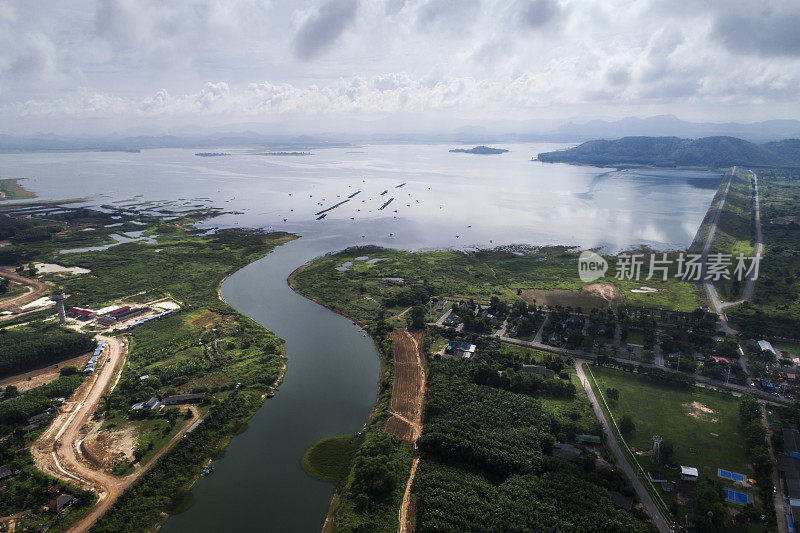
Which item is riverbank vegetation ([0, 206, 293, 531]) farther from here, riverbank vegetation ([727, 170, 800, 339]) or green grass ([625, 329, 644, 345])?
riverbank vegetation ([727, 170, 800, 339])

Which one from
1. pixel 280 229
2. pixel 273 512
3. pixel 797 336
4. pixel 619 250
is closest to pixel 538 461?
pixel 273 512

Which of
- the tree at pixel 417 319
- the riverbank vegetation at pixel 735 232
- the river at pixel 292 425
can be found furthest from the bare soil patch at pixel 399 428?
the riverbank vegetation at pixel 735 232

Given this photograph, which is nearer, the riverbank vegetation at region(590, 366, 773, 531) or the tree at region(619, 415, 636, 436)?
the riverbank vegetation at region(590, 366, 773, 531)

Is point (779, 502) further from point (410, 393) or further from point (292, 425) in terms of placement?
point (292, 425)

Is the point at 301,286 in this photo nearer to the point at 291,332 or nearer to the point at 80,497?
the point at 291,332

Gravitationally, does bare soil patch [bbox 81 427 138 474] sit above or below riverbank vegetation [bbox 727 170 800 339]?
below

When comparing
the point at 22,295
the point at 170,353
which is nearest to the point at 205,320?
the point at 170,353

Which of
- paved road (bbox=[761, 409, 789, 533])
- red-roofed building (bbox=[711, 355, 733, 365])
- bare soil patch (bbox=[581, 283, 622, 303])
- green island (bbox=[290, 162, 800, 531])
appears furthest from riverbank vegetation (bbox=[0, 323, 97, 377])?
red-roofed building (bbox=[711, 355, 733, 365])
